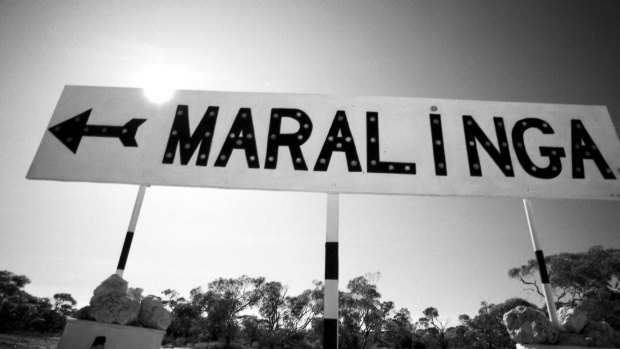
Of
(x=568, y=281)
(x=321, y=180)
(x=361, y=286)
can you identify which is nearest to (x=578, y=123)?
(x=321, y=180)

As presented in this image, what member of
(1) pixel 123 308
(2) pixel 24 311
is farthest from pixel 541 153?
(2) pixel 24 311

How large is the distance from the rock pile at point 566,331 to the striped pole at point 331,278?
78.7 inches

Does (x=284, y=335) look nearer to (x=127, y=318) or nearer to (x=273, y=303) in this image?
(x=273, y=303)

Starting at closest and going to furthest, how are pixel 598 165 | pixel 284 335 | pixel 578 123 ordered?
pixel 598 165 → pixel 578 123 → pixel 284 335

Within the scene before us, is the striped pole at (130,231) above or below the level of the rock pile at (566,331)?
above

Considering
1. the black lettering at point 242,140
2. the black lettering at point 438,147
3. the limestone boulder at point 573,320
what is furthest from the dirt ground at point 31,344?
the limestone boulder at point 573,320

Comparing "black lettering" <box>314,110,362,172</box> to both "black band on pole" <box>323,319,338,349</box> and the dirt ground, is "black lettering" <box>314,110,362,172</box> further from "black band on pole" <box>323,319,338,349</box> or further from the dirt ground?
the dirt ground

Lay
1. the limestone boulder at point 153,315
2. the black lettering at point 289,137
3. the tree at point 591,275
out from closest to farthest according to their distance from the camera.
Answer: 1. the limestone boulder at point 153,315
2. the black lettering at point 289,137
3. the tree at point 591,275

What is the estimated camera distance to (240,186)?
3.57 metres

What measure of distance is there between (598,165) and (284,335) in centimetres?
3640

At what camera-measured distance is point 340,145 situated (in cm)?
377

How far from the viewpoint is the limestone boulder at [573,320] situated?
9.89 feet

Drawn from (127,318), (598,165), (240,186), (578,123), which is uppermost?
(578,123)

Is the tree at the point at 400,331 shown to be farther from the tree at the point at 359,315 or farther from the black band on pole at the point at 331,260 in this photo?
the black band on pole at the point at 331,260
